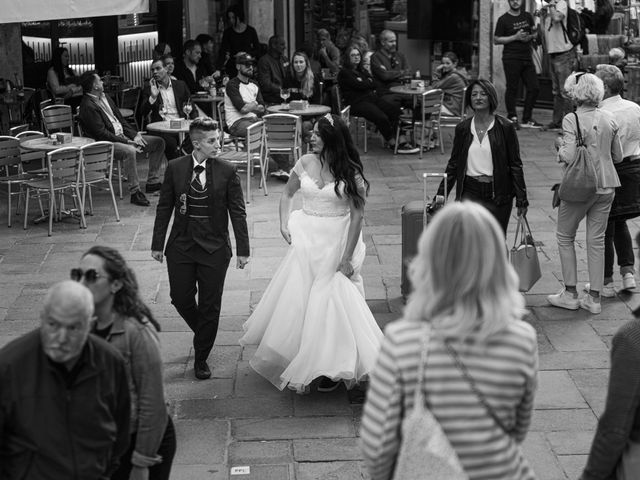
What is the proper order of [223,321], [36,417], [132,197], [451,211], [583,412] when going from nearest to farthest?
[451,211]
[36,417]
[583,412]
[223,321]
[132,197]

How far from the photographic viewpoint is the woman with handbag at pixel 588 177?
7.80m

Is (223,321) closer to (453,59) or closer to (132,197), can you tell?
(132,197)

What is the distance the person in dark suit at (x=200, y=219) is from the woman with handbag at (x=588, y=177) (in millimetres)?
2484

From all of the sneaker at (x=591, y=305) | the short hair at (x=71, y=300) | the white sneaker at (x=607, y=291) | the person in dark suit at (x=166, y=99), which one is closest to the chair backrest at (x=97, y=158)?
the person in dark suit at (x=166, y=99)

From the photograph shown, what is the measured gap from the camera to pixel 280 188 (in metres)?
12.5

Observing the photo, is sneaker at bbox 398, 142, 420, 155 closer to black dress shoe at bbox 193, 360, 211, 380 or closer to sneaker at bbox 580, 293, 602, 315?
sneaker at bbox 580, 293, 602, 315

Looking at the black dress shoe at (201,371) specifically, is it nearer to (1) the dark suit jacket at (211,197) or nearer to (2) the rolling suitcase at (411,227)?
(1) the dark suit jacket at (211,197)

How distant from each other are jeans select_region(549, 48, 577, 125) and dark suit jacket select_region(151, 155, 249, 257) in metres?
9.76

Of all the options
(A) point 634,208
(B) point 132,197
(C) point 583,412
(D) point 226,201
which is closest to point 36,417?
(D) point 226,201

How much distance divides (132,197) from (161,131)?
0.83 metres

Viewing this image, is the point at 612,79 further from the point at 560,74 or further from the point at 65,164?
the point at 560,74

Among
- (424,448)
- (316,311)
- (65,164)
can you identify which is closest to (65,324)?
(424,448)

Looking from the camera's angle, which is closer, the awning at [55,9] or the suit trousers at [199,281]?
the suit trousers at [199,281]

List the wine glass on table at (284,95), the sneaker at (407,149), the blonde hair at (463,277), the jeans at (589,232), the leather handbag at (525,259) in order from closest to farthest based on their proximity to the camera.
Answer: the blonde hair at (463,277)
the leather handbag at (525,259)
the jeans at (589,232)
the wine glass on table at (284,95)
the sneaker at (407,149)
